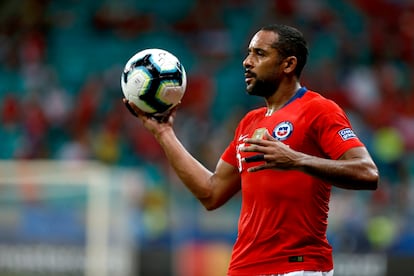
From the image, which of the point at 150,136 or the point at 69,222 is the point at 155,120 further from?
the point at 150,136

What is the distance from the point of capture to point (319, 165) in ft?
13.3

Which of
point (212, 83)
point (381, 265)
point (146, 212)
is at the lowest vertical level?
point (381, 265)

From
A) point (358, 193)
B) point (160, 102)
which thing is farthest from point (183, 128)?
point (160, 102)

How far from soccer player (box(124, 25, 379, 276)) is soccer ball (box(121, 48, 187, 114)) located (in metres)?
0.47

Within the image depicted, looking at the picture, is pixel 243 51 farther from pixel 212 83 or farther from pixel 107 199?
pixel 107 199

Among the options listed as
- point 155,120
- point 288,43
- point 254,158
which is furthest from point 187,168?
point 288,43

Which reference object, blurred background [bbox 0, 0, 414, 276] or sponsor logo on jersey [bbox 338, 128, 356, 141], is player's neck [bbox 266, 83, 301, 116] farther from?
blurred background [bbox 0, 0, 414, 276]

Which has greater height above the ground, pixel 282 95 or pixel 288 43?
pixel 288 43

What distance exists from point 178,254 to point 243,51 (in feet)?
16.8

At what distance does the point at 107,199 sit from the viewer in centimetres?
1060

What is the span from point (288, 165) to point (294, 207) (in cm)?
42

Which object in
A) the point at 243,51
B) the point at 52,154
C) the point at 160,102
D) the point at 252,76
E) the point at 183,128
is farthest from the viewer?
the point at 243,51

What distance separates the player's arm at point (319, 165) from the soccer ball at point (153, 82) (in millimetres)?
1012

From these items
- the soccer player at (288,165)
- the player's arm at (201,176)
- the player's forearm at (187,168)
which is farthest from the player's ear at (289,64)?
the player's forearm at (187,168)
